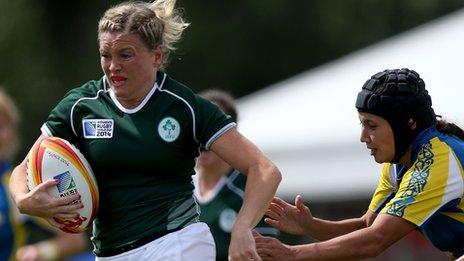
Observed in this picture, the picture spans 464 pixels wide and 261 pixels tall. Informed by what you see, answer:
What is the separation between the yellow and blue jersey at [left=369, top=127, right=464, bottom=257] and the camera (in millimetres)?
6562

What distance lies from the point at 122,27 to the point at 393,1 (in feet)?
59.0

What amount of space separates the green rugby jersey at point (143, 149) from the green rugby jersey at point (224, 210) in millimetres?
1637

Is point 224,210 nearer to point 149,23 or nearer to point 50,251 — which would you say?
point 50,251

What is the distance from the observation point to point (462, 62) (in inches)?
614

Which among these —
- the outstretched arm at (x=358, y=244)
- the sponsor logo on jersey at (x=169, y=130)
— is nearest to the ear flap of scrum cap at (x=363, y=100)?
the outstretched arm at (x=358, y=244)

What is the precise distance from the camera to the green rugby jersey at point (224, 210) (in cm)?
836

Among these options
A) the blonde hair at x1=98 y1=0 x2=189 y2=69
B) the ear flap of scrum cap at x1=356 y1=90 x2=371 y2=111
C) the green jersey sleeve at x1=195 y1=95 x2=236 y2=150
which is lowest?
the green jersey sleeve at x1=195 y1=95 x2=236 y2=150

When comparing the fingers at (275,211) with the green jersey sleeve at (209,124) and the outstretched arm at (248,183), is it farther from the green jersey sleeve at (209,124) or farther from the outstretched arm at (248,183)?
the green jersey sleeve at (209,124)

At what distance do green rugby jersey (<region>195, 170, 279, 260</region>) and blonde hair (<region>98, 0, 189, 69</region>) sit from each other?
1.79 m

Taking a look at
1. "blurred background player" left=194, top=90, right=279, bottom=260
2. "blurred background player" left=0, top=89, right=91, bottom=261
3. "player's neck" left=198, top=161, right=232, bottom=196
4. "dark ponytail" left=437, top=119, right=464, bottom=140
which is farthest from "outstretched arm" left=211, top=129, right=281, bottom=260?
"blurred background player" left=0, top=89, right=91, bottom=261

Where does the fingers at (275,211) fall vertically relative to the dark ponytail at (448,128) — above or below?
below

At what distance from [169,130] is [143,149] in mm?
159

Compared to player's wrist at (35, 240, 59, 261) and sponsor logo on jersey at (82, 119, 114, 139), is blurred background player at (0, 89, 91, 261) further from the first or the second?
sponsor logo on jersey at (82, 119, 114, 139)

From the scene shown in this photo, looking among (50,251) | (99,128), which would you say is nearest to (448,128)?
(99,128)
